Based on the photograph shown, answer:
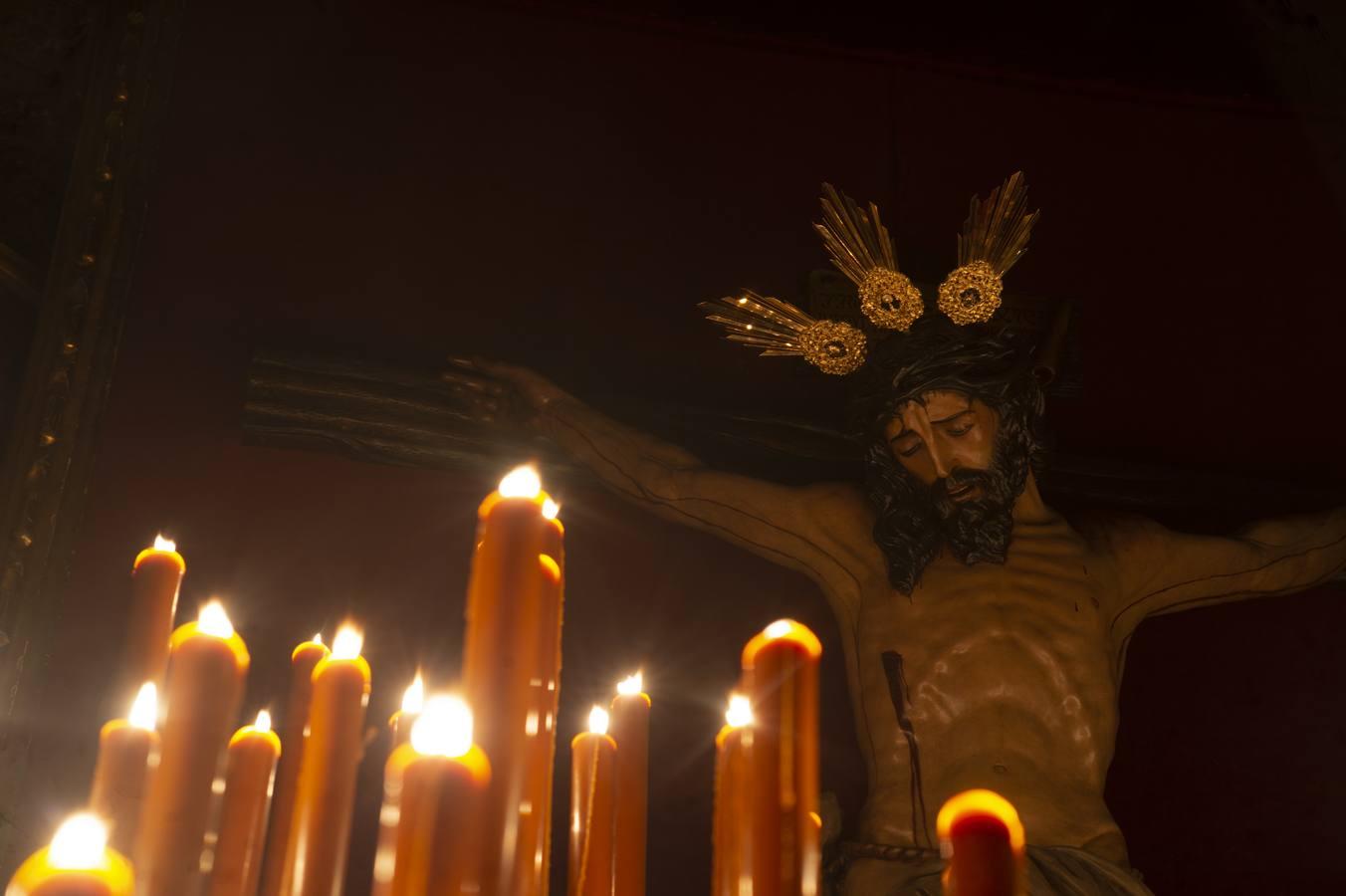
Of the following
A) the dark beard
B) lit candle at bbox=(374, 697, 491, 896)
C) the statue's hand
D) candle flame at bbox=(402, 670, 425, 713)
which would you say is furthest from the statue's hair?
lit candle at bbox=(374, 697, 491, 896)

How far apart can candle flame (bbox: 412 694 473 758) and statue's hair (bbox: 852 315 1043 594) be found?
1.89 meters

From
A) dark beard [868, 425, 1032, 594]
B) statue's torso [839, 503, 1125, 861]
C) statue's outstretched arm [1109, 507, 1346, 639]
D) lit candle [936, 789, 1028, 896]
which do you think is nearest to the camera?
lit candle [936, 789, 1028, 896]

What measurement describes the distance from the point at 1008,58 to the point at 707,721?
7.06ft

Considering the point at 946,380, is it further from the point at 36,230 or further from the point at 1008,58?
the point at 36,230

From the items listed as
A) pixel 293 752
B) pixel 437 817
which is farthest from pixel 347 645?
pixel 437 817

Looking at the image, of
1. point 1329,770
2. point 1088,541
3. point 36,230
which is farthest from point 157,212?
point 1329,770

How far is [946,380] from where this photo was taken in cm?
240

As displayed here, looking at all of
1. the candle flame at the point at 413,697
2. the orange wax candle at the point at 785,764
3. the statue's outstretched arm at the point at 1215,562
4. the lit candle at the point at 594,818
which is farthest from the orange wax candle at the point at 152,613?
the statue's outstretched arm at the point at 1215,562

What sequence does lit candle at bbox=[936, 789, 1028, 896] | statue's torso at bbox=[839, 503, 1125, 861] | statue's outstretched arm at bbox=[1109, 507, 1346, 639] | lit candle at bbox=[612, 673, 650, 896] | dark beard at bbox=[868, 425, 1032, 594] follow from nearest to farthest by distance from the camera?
1. lit candle at bbox=[936, 789, 1028, 896]
2. lit candle at bbox=[612, 673, 650, 896]
3. statue's torso at bbox=[839, 503, 1125, 861]
4. dark beard at bbox=[868, 425, 1032, 594]
5. statue's outstretched arm at bbox=[1109, 507, 1346, 639]

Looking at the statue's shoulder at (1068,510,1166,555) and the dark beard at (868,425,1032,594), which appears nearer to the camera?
the dark beard at (868,425,1032,594)

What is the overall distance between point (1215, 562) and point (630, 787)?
199 cm

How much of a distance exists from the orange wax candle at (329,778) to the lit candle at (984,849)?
327 millimetres

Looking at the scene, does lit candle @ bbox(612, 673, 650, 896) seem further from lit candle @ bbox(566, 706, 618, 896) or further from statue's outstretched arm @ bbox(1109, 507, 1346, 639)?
statue's outstretched arm @ bbox(1109, 507, 1346, 639)

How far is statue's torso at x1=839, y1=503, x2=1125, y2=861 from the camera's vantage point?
2154 mm
